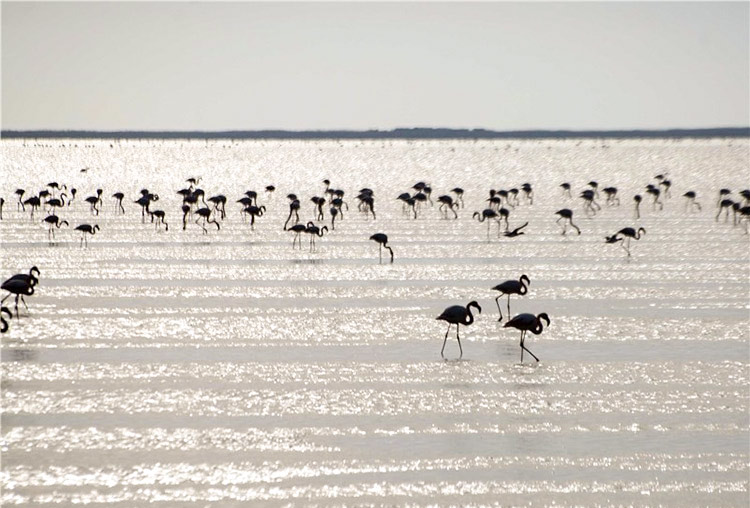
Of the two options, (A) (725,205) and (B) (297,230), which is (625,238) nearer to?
(A) (725,205)

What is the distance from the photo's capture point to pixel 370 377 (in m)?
12.0

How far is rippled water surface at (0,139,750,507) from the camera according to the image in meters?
8.83

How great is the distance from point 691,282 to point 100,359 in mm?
11292

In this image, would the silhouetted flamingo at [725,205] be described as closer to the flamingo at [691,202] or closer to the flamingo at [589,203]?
the flamingo at [691,202]

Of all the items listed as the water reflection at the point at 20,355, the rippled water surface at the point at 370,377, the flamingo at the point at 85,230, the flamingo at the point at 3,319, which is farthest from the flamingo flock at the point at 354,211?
the water reflection at the point at 20,355

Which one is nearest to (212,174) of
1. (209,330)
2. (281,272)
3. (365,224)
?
(365,224)

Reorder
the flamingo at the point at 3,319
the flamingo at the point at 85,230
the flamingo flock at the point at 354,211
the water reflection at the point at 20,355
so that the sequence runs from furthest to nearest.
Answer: the flamingo flock at the point at 354,211
the flamingo at the point at 85,230
the flamingo at the point at 3,319
the water reflection at the point at 20,355

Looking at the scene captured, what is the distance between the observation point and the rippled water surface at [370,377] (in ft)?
29.0

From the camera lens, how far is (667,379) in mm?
12023

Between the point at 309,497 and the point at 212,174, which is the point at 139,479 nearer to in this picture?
the point at 309,497

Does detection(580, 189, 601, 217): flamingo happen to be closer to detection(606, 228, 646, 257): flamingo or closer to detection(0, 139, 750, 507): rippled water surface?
detection(606, 228, 646, 257): flamingo

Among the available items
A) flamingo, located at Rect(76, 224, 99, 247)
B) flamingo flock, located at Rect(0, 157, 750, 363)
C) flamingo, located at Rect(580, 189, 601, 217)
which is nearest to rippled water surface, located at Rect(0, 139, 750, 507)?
flamingo, located at Rect(76, 224, 99, 247)

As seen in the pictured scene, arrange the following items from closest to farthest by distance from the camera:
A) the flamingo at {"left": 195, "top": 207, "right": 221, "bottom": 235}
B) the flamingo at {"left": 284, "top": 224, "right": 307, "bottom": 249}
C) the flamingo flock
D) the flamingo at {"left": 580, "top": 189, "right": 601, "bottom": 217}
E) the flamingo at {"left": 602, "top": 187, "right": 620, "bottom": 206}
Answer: the flamingo at {"left": 284, "top": 224, "right": 307, "bottom": 249}
the flamingo flock
the flamingo at {"left": 195, "top": 207, "right": 221, "bottom": 235}
the flamingo at {"left": 580, "top": 189, "right": 601, "bottom": 217}
the flamingo at {"left": 602, "top": 187, "right": 620, "bottom": 206}

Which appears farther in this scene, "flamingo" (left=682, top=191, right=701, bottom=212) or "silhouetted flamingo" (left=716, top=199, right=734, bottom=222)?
"flamingo" (left=682, top=191, right=701, bottom=212)
